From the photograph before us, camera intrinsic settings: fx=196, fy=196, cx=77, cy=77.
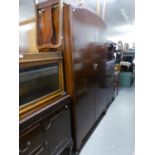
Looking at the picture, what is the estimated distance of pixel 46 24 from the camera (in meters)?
2.19

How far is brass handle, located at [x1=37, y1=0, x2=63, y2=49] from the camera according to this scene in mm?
2123

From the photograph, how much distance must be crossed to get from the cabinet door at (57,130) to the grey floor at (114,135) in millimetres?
583

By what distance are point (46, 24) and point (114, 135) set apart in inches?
77.5

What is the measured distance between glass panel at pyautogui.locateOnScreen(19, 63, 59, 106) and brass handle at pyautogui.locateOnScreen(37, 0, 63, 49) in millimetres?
276

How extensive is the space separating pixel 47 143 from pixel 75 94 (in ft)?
2.29

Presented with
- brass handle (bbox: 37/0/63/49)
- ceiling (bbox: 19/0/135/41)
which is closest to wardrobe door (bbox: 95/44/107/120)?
ceiling (bbox: 19/0/135/41)

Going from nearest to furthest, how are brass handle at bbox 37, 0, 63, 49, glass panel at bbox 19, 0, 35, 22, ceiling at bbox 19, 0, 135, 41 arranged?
brass handle at bbox 37, 0, 63, 49
glass panel at bbox 19, 0, 35, 22
ceiling at bbox 19, 0, 135, 41

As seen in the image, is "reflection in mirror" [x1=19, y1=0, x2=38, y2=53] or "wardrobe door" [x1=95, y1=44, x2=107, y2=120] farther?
"wardrobe door" [x1=95, y1=44, x2=107, y2=120]

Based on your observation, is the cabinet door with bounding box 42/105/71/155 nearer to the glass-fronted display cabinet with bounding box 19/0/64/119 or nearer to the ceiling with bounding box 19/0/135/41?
the glass-fronted display cabinet with bounding box 19/0/64/119

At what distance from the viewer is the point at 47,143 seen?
5.85ft
